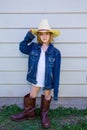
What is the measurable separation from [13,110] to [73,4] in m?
1.67

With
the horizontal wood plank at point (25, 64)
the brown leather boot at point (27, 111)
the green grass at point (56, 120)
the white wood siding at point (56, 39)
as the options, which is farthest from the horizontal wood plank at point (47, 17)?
the green grass at point (56, 120)

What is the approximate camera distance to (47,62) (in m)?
4.48

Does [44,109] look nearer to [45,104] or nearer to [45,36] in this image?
[45,104]

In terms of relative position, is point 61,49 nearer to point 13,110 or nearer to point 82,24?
point 82,24

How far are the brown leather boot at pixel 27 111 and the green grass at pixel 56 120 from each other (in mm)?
70

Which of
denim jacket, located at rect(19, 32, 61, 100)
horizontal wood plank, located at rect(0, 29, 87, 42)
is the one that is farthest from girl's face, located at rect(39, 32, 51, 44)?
horizontal wood plank, located at rect(0, 29, 87, 42)

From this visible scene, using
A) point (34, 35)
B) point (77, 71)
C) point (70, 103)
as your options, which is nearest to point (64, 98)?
point (70, 103)

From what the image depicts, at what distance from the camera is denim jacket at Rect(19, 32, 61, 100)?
449 cm

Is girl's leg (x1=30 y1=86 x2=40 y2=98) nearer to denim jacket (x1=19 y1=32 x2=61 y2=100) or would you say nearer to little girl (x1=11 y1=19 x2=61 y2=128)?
little girl (x1=11 y1=19 x2=61 y2=128)

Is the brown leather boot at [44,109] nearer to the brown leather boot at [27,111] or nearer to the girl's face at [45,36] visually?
the brown leather boot at [27,111]

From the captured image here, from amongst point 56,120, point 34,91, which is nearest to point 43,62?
point 34,91

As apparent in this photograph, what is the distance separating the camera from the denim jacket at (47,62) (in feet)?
14.7

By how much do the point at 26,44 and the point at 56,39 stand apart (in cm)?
46

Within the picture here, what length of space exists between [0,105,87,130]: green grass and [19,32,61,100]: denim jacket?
361 millimetres
